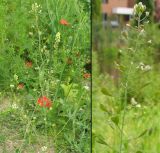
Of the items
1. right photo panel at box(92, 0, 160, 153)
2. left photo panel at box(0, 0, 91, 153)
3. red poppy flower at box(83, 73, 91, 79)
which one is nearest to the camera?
right photo panel at box(92, 0, 160, 153)

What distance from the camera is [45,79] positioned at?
7.83ft

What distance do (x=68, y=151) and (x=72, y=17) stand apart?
894 mm

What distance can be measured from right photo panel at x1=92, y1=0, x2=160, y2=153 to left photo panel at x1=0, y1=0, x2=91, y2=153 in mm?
102

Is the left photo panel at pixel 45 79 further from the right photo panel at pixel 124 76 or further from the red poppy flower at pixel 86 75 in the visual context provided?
the right photo panel at pixel 124 76

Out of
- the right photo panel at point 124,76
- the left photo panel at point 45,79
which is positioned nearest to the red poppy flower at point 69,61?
the left photo panel at point 45,79

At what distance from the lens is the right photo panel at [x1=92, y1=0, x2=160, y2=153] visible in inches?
65.2

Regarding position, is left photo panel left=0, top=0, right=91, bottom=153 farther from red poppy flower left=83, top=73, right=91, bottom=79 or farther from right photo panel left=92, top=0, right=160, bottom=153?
right photo panel left=92, top=0, right=160, bottom=153

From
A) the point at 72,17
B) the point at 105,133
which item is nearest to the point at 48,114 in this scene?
the point at 105,133

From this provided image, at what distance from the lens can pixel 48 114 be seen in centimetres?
220

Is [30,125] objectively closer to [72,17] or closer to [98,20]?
[98,20]

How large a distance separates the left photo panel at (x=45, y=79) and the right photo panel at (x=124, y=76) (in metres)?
0.10

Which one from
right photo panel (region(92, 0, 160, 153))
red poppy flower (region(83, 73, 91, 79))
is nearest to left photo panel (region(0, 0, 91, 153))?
red poppy flower (region(83, 73, 91, 79))

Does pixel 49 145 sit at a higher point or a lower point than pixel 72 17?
lower

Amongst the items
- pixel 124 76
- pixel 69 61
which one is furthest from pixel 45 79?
pixel 124 76
